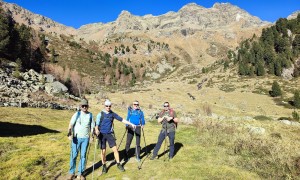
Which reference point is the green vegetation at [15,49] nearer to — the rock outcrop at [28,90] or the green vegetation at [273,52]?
the rock outcrop at [28,90]

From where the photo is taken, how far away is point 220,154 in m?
16.6

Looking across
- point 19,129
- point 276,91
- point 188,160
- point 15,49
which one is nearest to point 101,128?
point 188,160

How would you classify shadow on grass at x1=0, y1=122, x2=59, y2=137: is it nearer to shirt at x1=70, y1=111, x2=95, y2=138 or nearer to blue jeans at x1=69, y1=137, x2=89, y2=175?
blue jeans at x1=69, y1=137, x2=89, y2=175

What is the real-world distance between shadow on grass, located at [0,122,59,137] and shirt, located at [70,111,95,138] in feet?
46.5

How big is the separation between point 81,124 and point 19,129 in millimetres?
17325

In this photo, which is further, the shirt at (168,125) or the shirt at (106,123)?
the shirt at (168,125)

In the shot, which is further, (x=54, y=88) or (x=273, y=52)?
(x=273, y=52)

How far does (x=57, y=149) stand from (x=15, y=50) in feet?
229

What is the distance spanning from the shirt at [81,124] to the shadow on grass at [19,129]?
1417cm

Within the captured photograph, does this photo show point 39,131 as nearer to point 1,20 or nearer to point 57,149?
point 57,149

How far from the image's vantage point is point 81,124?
11.5 meters

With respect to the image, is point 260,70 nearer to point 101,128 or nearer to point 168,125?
point 168,125

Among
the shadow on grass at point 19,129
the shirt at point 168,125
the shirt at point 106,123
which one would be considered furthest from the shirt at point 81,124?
the shadow on grass at point 19,129

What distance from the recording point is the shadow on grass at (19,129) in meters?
23.9
